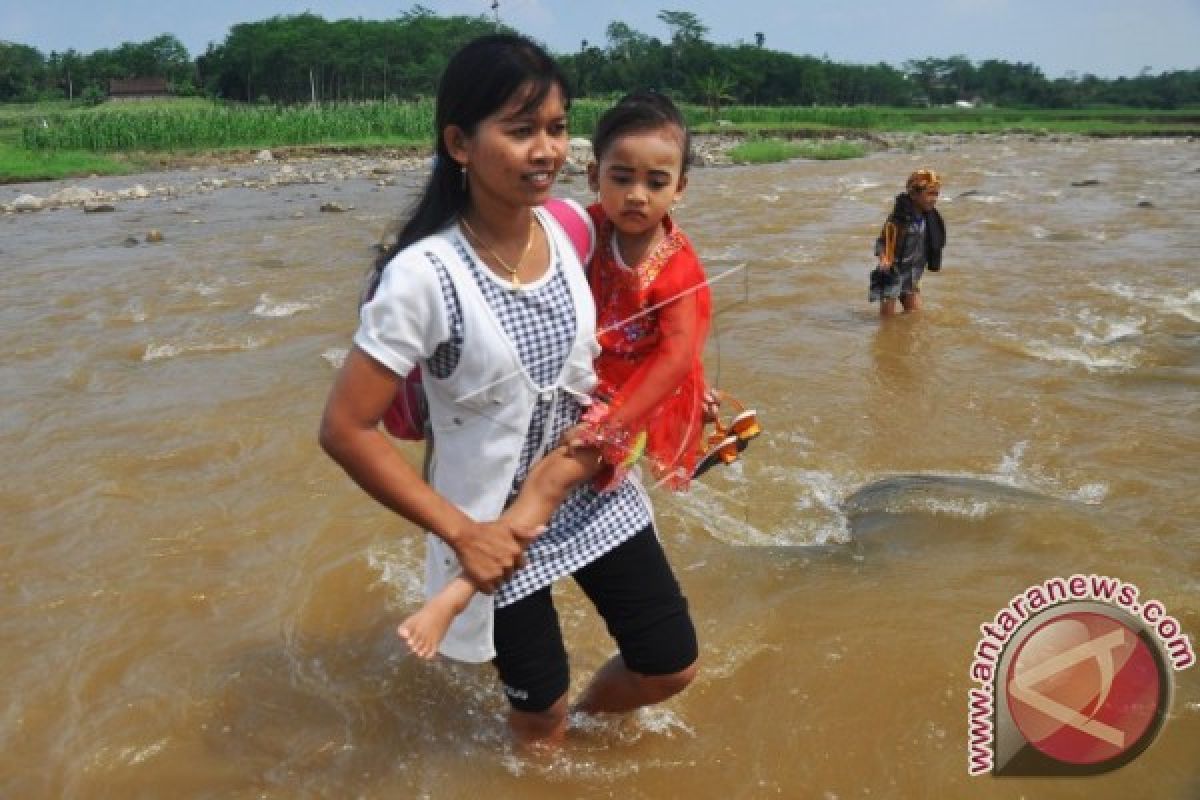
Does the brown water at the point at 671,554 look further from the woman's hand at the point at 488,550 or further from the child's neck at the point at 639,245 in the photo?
the child's neck at the point at 639,245

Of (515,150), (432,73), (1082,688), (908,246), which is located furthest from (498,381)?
(432,73)

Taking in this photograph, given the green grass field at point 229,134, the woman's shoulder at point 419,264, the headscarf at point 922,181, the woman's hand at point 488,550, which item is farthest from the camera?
the green grass field at point 229,134

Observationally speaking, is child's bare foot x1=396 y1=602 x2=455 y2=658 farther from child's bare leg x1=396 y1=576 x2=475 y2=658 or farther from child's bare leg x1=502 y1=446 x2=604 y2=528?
child's bare leg x1=502 y1=446 x2=604 y2=528

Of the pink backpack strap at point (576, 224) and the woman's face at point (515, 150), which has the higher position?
the woman's face at point (515, 150)

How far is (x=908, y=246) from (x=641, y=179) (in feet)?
19.9

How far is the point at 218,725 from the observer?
2.75 metres

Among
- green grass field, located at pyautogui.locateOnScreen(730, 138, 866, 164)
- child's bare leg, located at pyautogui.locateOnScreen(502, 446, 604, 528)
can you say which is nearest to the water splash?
child's bare leg, located at pyautogui.locateOnScreen(502, 446, 604, 528)

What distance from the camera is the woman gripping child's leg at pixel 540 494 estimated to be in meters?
1.83

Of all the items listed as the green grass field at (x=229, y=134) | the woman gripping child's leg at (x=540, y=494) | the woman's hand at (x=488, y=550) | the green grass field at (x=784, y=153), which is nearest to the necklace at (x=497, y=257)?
the woman gripping child's leg at (x=540, y=494)

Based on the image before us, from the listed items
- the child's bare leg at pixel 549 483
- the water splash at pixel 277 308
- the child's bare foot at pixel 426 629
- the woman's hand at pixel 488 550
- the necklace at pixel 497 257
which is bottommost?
the water splash at pixel 277 308

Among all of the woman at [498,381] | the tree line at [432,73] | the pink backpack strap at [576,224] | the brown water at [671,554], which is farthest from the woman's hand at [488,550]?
the tree line at [432,73]

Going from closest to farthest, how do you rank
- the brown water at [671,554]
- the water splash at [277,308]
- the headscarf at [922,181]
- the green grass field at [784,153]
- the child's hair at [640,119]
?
1. the child's hair at [640,119]
2. the brown water at [671,554]
3. the headscarf at [922,181]
4. the water splash at [277,308]
5. the green grass field at [784,153]

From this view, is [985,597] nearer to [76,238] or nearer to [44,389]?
[44,389]

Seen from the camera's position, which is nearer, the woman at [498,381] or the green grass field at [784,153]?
the woman at [498,381]
